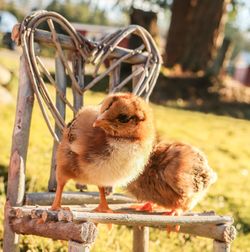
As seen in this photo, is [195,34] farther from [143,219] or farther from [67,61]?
[143,219]

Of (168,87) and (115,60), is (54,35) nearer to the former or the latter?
(115,60)

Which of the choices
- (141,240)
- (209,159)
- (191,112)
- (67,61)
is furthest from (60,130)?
(191,112)

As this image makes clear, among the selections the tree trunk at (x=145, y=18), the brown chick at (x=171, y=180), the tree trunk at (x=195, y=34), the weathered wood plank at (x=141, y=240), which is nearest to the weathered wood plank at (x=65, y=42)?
the brown chick at (x=171, y=180)

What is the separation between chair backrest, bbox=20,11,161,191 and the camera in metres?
3.13

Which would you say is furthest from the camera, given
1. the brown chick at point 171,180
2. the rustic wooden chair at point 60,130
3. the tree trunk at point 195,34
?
the tree trunk at point 195,34

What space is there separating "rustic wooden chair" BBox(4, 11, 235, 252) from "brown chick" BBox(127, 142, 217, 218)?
114 millimetres

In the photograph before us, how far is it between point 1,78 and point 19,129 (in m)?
6.24

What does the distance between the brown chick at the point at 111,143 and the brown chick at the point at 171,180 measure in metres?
0.36

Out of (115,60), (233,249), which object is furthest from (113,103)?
(233,249)

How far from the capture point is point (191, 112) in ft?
38.1

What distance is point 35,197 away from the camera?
3.12 m

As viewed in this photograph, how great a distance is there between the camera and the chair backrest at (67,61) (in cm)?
313

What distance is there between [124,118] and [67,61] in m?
0.98

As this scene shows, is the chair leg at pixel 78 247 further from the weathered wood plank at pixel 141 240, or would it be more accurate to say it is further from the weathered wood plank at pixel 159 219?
the weathered wood plank at pixel 141 240
